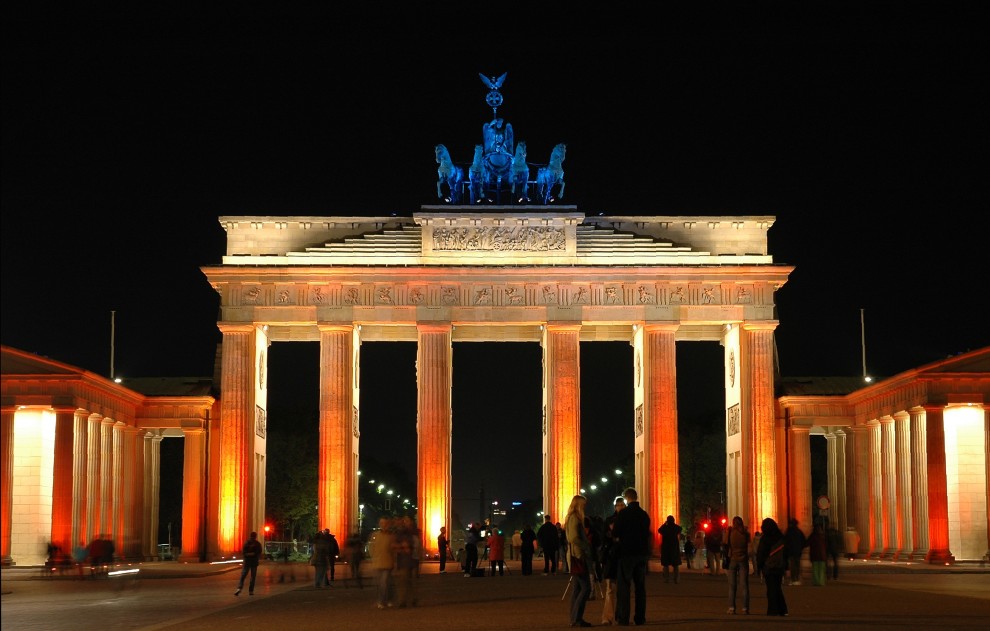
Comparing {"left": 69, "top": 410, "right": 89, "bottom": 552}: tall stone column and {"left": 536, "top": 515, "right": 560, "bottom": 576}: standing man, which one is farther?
{"left": 69, "top": 410, "right": 89, "bottom": 552}: tall stone column

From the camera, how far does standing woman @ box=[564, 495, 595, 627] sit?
24.2 m

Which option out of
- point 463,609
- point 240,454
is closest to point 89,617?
point 463,609

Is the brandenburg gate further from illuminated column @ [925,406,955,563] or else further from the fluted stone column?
illuminated column @ [925,406,955,563]

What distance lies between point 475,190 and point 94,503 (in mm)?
24406

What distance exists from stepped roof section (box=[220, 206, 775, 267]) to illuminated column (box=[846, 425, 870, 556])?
10.0 m

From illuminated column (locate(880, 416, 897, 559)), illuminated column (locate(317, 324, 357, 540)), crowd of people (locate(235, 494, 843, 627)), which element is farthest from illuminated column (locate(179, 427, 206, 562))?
illuminated column (locate(880, 416, 897, 559))

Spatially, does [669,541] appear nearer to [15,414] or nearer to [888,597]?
[888,597]

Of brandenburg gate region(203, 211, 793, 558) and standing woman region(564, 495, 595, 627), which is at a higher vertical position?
brandenburg gate region(203, 211, 793, 558)

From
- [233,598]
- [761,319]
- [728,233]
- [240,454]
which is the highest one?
[728,233]

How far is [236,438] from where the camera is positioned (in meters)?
70.4

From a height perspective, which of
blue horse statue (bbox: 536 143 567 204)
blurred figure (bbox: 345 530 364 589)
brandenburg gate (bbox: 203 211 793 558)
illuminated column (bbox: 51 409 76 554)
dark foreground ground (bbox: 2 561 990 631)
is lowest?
dark foreground ground (bbox: 2 561 990 631)

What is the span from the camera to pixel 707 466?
112 metres

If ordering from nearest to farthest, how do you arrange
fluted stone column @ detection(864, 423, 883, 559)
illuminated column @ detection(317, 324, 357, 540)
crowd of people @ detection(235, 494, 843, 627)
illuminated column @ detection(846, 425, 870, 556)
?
crowd of people @ detection(235, 494, 843, 627)
fluted stone column @ detection(864, 423, 883, 559)
illuminated column @ detection(317, 324, 357, 540)
illuminated column @ detection(846, 425, 870, 556)

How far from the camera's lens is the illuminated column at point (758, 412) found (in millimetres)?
70438
